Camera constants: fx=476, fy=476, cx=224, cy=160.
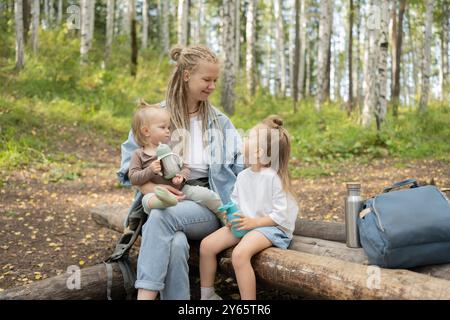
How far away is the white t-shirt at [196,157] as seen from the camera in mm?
3318

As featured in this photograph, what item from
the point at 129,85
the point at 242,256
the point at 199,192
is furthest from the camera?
the point at 129,85

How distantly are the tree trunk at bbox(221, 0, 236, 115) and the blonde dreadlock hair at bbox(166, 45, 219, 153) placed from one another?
31.6ft

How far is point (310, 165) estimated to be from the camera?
884 centimetres

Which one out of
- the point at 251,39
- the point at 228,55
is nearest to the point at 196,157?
the point at 228,55

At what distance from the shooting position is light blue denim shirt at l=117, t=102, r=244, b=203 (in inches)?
129

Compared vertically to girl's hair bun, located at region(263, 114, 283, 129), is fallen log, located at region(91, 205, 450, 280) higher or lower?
lower

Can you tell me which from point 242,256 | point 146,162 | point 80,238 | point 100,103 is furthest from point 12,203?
point 100,103

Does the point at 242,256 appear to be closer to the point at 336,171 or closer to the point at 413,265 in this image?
the point at 413,265

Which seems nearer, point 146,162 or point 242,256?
point 242,256

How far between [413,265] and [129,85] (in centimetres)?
1306

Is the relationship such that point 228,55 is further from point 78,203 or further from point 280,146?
point 280,146

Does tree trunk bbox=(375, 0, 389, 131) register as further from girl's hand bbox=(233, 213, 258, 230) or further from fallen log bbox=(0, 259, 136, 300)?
fallen log bbox=(0, 259, 136, 300)

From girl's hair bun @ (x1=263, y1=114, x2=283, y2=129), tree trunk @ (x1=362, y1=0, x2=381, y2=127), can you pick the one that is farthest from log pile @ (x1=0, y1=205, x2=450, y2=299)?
tree trunk @ (x1=362, y1=0, x2=381, y2=127)
